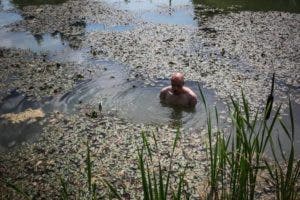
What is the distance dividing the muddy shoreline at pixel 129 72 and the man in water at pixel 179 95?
584 mm

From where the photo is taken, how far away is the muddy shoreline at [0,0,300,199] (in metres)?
5.36

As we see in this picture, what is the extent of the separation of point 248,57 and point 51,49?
211 inches

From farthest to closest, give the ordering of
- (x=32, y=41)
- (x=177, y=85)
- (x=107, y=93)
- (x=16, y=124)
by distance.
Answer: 1. (x=32, y=41)
2. (x=107, y=93)
3. (x=177, y=85)
4. (x=16, y=124)

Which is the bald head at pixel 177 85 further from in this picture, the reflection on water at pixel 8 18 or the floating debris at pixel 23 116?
the reflection on water at pixel 8 18

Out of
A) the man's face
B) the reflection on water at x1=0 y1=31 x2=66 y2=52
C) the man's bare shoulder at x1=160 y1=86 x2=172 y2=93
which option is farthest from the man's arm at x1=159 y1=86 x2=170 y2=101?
the reflection on water at x1=0 y1=31 x2=66 y2=52

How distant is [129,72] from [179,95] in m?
1.81

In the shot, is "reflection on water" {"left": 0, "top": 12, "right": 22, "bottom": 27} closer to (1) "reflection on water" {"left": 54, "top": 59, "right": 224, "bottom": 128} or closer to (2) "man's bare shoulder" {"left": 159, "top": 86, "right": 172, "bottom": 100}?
(1) "reflection on water" {"left": 54, "top": 59, "right": 224, "bottom": 128}

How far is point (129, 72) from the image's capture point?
28.2 feet

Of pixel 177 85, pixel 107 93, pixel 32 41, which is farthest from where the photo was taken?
pixel 32 41

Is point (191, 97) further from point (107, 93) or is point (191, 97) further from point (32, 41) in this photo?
point (32, 41)

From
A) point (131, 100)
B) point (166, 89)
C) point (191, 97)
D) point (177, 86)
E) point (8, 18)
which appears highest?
point (8, 18)

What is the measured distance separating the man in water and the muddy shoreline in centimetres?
58

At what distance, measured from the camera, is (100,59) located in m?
9.43

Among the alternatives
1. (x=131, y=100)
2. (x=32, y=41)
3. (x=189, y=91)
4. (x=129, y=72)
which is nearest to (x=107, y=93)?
(x=131, y=100)
